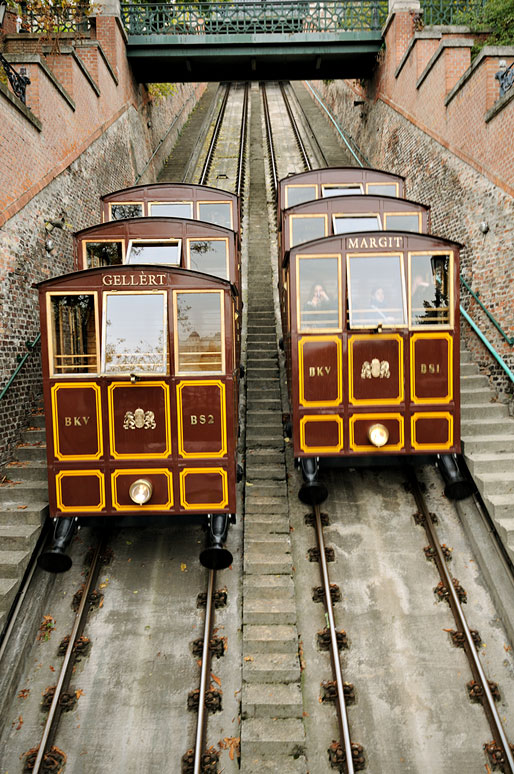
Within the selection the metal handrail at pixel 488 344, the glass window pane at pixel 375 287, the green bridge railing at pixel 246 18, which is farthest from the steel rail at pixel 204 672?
the green bridge railing at pixel 246 18

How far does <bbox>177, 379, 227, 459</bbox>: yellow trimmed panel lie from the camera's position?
5680 millimetres

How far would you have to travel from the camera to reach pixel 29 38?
11.5 meters

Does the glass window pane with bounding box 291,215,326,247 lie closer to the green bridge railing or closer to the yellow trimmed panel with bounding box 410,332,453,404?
the yellow trimmed panel with bounding box 410,332,453,404

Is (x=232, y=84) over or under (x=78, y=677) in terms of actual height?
over

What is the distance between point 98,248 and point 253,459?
3.99 metres

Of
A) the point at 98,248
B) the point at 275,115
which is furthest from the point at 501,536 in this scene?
the point at 275,115

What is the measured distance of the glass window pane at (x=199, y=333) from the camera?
5.69 m

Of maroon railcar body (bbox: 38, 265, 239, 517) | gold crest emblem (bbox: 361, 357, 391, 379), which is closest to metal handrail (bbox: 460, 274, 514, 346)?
gold crest emblem (bbox: 361, 357, 391, 379)

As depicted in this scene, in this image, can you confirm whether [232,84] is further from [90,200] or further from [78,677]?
[78,677]

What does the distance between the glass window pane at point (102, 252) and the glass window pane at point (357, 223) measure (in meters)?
3.49

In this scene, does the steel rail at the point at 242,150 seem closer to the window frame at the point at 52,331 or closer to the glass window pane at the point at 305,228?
the glass window pane at the point at 305,228

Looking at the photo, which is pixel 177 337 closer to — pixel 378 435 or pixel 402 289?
pixel 378 435

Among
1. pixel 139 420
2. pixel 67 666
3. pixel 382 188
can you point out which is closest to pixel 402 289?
pixel 139 420

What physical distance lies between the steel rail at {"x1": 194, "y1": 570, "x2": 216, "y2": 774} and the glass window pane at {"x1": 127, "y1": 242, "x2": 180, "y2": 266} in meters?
4.39
